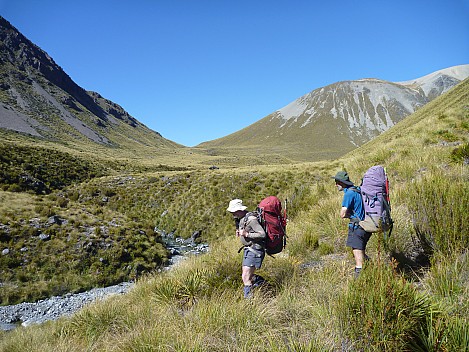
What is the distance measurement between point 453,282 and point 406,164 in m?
7.86

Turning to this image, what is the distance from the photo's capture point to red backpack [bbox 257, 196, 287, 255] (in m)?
4.89

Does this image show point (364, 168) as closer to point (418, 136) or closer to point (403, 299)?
point (418, 136)

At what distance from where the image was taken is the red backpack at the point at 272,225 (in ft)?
16.0

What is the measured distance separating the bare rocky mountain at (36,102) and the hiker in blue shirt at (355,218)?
126 meters

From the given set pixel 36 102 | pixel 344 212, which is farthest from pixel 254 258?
pixel 36 102

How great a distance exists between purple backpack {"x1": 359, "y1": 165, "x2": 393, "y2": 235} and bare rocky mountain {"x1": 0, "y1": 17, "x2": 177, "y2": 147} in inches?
4961

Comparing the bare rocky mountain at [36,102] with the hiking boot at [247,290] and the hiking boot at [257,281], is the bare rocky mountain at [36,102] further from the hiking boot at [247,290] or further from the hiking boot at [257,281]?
the hiking boot at [247,290]

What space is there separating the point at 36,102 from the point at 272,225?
176460mm

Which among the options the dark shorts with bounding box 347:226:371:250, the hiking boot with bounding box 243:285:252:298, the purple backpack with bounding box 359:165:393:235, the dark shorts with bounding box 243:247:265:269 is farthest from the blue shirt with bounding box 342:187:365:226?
the hiking boot with bounding box 243:285:252:298

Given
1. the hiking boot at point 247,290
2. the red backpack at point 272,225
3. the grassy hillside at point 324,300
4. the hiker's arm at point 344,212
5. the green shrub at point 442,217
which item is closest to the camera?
the grassy hillside at point 324,300

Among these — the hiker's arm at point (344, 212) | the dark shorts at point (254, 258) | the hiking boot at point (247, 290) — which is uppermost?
the hiker's arm at point (344, 212)

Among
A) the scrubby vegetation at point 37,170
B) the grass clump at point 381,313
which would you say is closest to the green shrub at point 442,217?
the grass clump at point 381,313

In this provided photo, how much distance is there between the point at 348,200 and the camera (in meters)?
4.86

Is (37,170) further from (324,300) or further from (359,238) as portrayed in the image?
(324,300)
